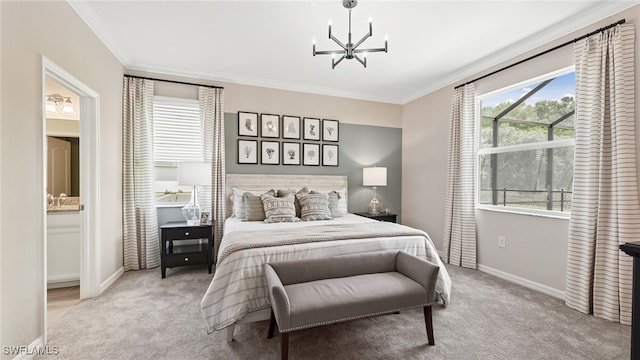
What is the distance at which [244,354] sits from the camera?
1931mm

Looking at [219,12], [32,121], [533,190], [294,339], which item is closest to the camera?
[32,121]

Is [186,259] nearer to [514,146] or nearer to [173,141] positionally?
[173,141]

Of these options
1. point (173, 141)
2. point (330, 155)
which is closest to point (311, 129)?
point (330, 155)

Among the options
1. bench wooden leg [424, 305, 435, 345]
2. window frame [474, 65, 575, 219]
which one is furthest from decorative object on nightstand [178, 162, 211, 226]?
window frame [474, 65, 575, 219]

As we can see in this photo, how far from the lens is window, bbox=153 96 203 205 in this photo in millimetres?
3949

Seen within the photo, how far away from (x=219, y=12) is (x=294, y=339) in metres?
2.96

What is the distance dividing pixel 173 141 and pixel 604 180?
5.01 metres

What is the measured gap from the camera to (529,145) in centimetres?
330

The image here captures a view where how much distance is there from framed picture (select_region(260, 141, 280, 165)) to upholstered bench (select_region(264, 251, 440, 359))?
8.00 feet

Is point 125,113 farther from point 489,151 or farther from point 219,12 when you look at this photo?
point 489,151

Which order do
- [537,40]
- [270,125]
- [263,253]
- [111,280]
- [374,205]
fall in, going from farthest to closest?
[374,205]
[270,125]
[111,280]
[537,40]
[263,253]

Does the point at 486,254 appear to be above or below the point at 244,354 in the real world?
above

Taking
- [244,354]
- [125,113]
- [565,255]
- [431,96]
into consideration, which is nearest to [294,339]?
[244,354]

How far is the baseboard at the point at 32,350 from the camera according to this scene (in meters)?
1.70
